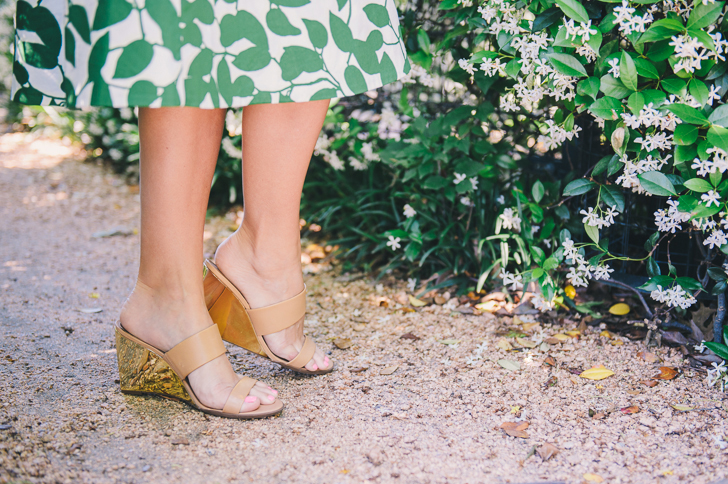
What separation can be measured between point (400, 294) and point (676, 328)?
922 mm

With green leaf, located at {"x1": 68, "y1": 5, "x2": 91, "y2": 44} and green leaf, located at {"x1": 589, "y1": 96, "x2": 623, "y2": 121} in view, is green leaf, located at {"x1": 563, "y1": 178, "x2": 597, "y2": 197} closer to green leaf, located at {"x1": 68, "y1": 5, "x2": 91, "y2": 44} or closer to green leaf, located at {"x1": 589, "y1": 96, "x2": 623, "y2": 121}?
green leaf, located at {"x1": 589, "y1": 96, "x2": 623, "y2": 121}

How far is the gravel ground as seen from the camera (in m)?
1.14

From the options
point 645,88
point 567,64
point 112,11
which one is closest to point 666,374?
point 645,88

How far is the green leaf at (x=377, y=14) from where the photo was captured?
4.20 ft

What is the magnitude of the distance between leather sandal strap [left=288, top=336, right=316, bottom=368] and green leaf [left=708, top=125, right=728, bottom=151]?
1075mm

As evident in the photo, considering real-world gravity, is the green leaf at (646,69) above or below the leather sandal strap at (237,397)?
above

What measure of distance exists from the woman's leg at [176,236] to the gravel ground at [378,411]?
0.47 ft

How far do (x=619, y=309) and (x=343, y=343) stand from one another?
2.98 feet

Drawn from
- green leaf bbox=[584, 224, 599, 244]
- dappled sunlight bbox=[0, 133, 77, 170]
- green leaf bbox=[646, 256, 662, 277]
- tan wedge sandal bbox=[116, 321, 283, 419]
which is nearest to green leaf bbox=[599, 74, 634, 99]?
green leaf bbox=[584, 224, 599, 244]

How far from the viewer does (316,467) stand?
3.75 ft

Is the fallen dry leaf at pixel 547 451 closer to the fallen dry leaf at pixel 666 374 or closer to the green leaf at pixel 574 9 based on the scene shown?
the fallen dry leaf at pixel 666 374

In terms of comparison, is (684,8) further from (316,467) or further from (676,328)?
(316,467)

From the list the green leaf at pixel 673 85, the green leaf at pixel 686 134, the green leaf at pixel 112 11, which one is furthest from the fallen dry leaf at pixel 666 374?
the green leaf at pixel 112 11

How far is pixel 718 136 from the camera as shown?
1.22 m
